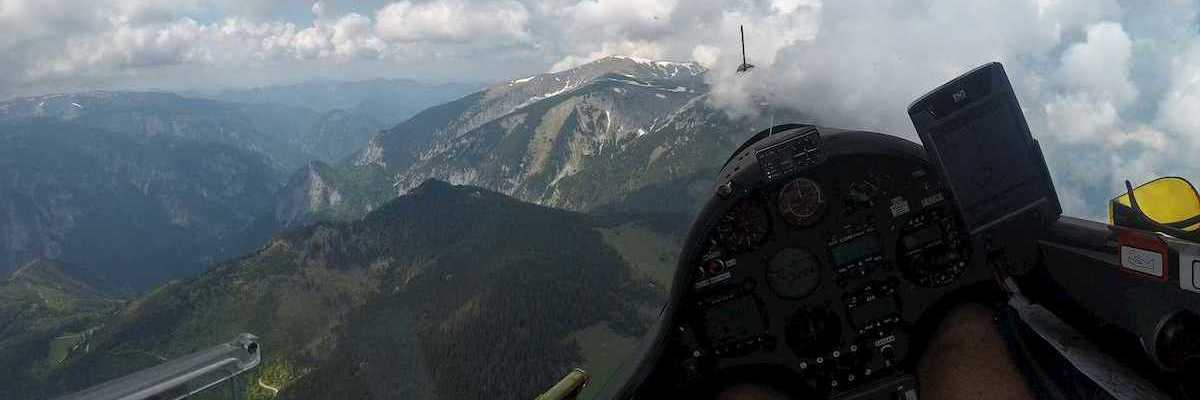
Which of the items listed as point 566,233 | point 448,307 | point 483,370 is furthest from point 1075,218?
point 566,233

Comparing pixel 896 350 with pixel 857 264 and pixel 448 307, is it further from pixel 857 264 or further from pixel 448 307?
pixel 448 307

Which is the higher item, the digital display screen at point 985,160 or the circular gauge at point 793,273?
the digital display screen at point 985,160

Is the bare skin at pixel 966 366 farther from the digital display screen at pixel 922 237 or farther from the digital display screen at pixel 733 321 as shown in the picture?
the digital display screen at pixel 922 237

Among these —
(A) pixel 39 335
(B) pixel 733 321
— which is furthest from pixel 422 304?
(A) pixel 39 335

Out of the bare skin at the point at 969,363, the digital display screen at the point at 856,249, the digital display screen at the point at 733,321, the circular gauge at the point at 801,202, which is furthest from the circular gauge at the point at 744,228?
the bare skin at the point at 969,363

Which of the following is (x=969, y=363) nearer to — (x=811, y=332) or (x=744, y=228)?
(x=811, y=332)

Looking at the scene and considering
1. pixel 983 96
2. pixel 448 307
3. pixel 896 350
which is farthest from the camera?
pixel 448 307
